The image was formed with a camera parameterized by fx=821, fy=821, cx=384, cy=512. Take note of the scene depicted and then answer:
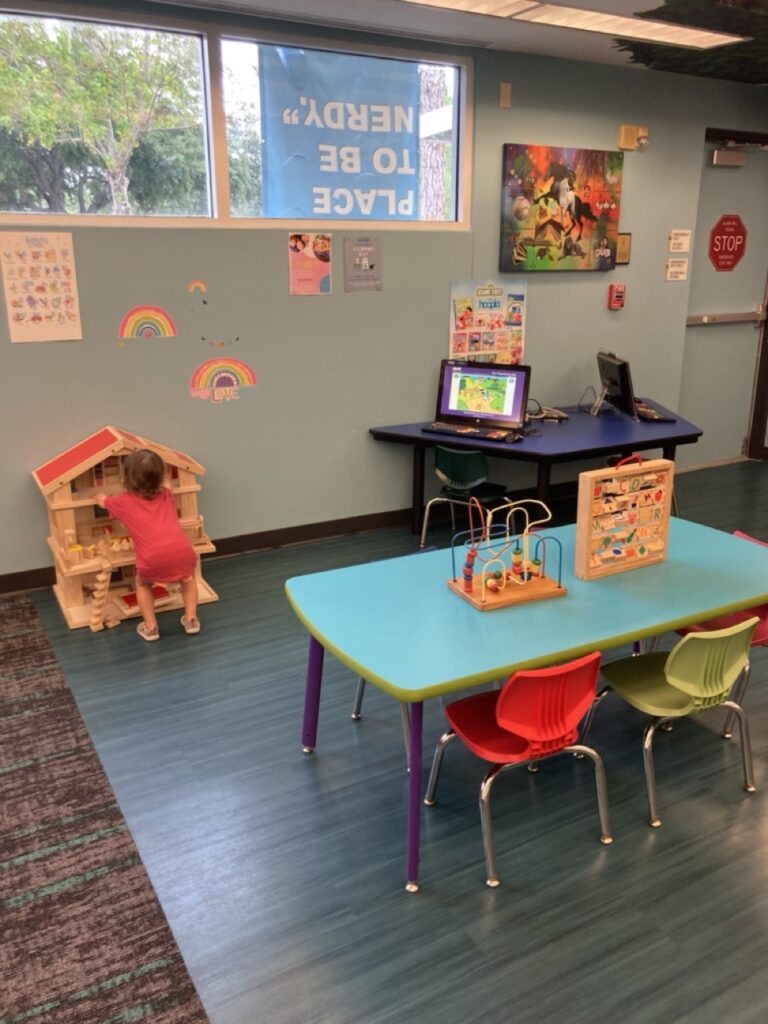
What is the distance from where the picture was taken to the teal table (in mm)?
2162

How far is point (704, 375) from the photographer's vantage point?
652 centimetres

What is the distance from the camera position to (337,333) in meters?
4.76

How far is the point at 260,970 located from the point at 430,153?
14.2 ft

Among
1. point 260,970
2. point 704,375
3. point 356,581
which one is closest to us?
point 260,970

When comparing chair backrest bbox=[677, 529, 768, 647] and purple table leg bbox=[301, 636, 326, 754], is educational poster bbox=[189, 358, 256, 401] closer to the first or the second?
purple table leg bbox=[301, 636, 326, 754]

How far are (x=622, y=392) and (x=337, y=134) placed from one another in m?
2.28

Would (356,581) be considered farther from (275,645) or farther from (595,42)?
(595,42)

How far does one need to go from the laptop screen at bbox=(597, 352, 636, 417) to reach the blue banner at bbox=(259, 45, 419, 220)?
1540 millimetres

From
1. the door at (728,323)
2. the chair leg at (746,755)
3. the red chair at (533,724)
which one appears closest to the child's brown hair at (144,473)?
the red chair at (533,724)

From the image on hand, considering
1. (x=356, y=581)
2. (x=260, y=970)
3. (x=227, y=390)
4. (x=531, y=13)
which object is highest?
(x=531, y=13)

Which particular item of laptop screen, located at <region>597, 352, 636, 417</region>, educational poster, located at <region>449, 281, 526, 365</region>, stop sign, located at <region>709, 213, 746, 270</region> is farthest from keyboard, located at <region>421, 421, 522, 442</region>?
stop sign, located at <region>709, 213, 746, 270</region>

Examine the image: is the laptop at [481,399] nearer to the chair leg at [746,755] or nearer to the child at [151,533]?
the child at [151,533]

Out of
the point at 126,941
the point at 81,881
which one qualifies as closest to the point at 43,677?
the point at 81,881

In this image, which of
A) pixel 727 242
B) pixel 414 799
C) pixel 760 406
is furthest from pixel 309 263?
pixel 760 406
